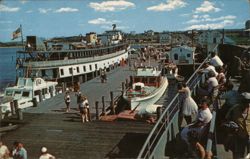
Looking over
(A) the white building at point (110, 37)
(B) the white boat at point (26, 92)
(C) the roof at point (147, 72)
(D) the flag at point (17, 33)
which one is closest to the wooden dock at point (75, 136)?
(B) the white boat at point (26, 92)

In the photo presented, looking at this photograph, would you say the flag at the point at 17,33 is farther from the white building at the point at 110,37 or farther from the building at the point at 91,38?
the white building at the point at 110,37

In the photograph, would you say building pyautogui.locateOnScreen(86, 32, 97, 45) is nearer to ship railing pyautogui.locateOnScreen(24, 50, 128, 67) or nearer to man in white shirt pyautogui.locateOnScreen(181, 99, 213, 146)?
ship railing pyautogui.locateOnScreen(24, 50, 128, 67)

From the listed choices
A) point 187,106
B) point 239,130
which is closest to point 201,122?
point 239,130

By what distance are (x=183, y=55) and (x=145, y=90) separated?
23.3m

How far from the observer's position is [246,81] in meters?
9.50

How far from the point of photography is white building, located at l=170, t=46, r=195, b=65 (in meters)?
44.8

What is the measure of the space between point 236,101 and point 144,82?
16.7 metres

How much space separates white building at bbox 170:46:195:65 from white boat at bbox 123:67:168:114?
18.6 m

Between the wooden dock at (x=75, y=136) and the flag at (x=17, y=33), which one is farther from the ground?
the flag at (x=17, y=33)

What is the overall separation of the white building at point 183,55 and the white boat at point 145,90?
18629 mm

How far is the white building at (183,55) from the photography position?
44.8 m

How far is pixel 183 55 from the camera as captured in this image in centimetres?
Result: 4538

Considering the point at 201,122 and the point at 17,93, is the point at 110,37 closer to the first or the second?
the point at 17,93

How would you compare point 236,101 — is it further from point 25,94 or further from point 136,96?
point 25,94
